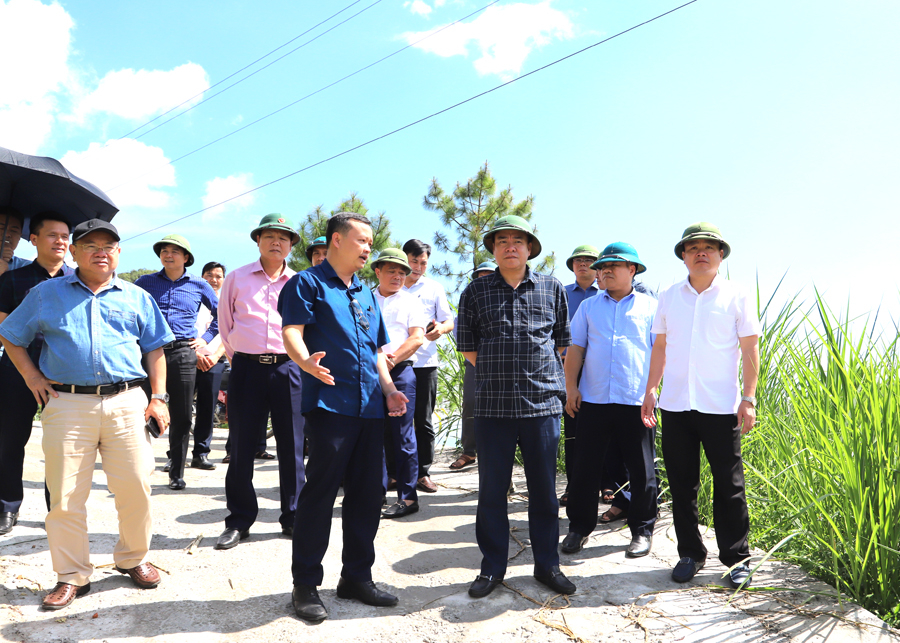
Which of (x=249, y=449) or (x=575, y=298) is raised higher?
(x=575, y=298)

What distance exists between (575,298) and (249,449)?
2.83m

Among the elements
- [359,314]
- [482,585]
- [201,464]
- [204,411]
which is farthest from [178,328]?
[482,585]

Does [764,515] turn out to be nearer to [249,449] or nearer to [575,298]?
[575,298]

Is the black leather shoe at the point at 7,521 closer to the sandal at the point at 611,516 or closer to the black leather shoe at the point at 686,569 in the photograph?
the sandal at the point at 611,516

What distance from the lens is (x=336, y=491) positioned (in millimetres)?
2873

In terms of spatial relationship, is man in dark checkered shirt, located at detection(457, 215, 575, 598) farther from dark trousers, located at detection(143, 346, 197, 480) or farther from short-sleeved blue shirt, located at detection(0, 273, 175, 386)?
dark trousers, located at detection(143, 346, 197, 480)

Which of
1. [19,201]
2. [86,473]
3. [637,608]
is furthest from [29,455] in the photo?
[637,608]

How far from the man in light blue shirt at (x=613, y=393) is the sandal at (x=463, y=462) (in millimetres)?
2520

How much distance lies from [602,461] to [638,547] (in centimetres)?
53

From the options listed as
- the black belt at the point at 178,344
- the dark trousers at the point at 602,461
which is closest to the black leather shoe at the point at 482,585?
the dark trousers at the point at 602,461

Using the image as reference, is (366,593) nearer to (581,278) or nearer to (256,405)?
(256,405)

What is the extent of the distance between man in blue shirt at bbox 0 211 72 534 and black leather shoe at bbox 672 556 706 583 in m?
3.86

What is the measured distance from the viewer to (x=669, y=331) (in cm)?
347

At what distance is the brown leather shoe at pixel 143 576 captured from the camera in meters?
3.12
